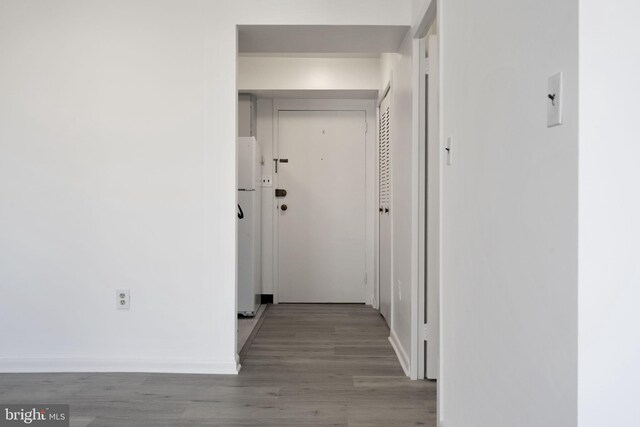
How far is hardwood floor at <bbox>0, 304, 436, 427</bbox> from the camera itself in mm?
2121

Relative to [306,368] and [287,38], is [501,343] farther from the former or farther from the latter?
[287,38]

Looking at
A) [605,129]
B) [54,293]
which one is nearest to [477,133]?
[605,129]

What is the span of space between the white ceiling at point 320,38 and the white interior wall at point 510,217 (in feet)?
3.36

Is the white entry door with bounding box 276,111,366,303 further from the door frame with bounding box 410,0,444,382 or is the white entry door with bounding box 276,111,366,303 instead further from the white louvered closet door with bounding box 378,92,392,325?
the door frame with bounding box 410,0,444,382

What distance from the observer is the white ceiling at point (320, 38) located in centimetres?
280

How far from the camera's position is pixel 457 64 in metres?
1.74

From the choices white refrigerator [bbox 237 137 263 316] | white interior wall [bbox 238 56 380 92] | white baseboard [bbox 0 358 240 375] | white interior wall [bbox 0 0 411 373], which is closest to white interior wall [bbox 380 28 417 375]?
white interior wall [bbox 0 0 411 373]

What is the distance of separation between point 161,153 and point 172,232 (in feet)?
1.50

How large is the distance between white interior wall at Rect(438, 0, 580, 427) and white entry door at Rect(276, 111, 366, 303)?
2.94 metres

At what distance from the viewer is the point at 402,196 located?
300 cm

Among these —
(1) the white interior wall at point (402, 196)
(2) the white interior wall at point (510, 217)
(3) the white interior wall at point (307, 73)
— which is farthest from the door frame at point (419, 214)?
(3) the white interior wall at point (307, 73)

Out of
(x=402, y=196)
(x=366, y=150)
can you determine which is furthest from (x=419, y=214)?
(x=366, y=150)

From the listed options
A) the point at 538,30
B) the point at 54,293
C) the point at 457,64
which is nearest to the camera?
the point at 538,30

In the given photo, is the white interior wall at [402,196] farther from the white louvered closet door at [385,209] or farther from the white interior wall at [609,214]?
the white interior wall at [609,214]
